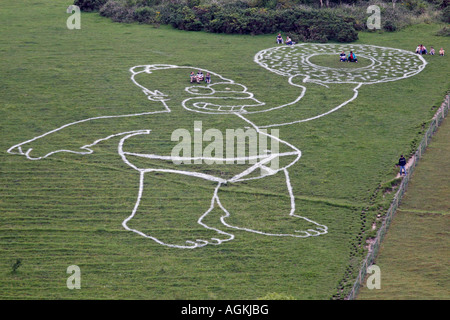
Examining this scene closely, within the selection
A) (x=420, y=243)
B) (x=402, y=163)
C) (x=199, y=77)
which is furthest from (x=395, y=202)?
(x=199, y=77)

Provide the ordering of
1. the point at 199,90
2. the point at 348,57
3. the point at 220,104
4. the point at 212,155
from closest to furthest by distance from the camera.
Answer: the point at 212,155, the point at 220,104, the point at 199,90, the point at 348,57

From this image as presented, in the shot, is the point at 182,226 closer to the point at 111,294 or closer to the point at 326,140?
the point at 111,294

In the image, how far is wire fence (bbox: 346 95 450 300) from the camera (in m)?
27.9

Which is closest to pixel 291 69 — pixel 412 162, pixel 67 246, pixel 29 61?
pixel 412 162

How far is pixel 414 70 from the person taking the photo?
5431 centimetres

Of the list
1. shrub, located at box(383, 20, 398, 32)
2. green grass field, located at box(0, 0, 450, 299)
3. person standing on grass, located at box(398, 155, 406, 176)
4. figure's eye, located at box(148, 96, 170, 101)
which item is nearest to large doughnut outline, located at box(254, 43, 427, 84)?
green grass field, located at box(0, 0, 450, 299)

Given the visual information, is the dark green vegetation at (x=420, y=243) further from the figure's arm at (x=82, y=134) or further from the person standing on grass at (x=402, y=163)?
the figure's arm at (x=82, y=134)

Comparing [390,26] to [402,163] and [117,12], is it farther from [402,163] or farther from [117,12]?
[402,163]

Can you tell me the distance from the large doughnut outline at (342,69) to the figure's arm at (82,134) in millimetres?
14814

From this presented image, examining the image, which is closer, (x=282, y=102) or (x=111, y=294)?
(x=111, y=294)

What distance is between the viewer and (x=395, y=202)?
112 ft

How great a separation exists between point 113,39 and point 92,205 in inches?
1260

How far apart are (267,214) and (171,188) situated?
6176 mm
